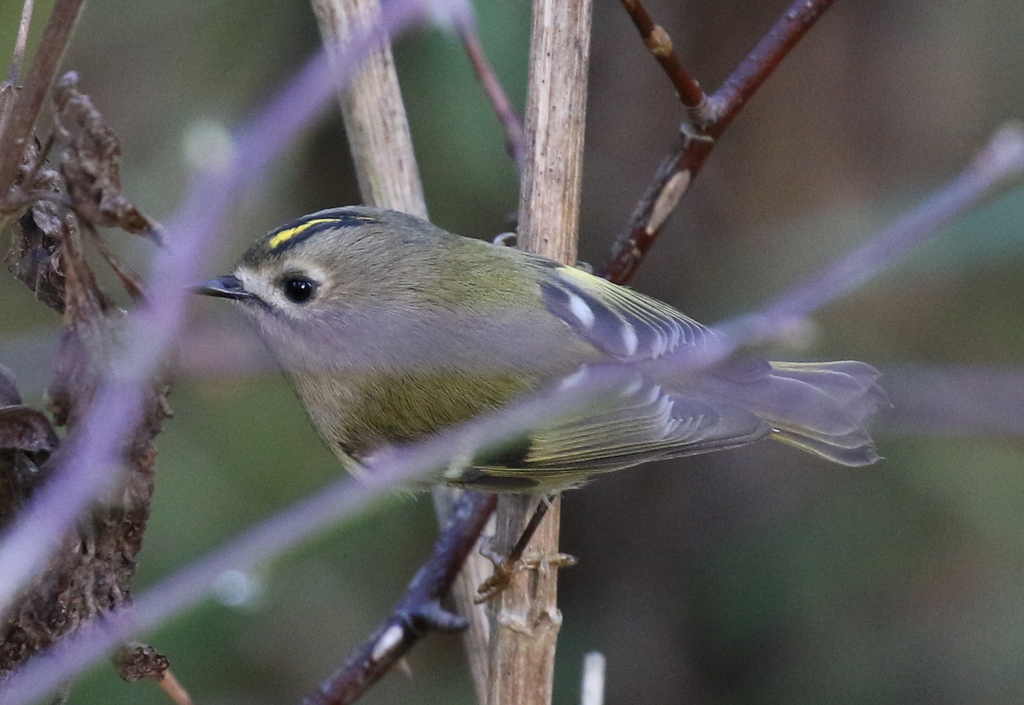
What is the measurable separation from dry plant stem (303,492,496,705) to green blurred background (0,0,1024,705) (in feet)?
1.21

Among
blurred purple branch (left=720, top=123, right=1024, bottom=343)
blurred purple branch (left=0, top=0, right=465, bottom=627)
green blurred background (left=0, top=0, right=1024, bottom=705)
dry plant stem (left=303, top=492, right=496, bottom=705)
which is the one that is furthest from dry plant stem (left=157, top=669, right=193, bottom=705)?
green blurred background (left=0, top=0, right=1024, bottom=705)

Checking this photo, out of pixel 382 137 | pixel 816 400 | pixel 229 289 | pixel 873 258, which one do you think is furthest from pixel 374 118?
pixel 873 258

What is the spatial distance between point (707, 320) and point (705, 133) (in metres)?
1.04

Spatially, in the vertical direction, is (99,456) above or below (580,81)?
below

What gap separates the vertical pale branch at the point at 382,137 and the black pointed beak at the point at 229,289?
0.20m

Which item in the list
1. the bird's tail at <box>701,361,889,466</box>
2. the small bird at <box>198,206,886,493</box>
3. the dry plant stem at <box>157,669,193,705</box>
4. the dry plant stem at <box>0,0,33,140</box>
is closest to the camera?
the dry plant stem at <box>0,0,33,140</box>

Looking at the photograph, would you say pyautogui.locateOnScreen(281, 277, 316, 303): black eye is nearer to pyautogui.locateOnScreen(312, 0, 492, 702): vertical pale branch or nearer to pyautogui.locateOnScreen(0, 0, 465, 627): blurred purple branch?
pyautogui.locateOnScreen(312, 0, 492, 702): vertical pale branch

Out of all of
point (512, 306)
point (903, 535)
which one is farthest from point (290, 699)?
point (903, 535)

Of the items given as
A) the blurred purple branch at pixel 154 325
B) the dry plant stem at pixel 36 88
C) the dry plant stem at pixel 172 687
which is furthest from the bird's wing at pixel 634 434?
the dry plant stem at pixel 36 88

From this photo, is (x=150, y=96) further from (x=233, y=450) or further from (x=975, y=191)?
(x=975, y=191)

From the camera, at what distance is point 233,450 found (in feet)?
5.83

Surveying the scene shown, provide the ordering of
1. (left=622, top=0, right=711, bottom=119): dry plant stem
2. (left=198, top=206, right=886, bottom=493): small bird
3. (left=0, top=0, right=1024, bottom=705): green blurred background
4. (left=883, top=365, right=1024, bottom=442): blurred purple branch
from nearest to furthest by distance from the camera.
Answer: (left=883, top=365, right=1024, bottom=442): blurred purple branch, (left=622, top=0, right=711, bottom=119): dry plant stem, (left=198, top=206, right=886, bottom=493): small bird, (left=0, top=0, right=1024, bottom=705): green blurred background

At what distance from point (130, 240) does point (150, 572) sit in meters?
0.51

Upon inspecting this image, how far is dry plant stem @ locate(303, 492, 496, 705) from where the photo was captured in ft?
3.93
